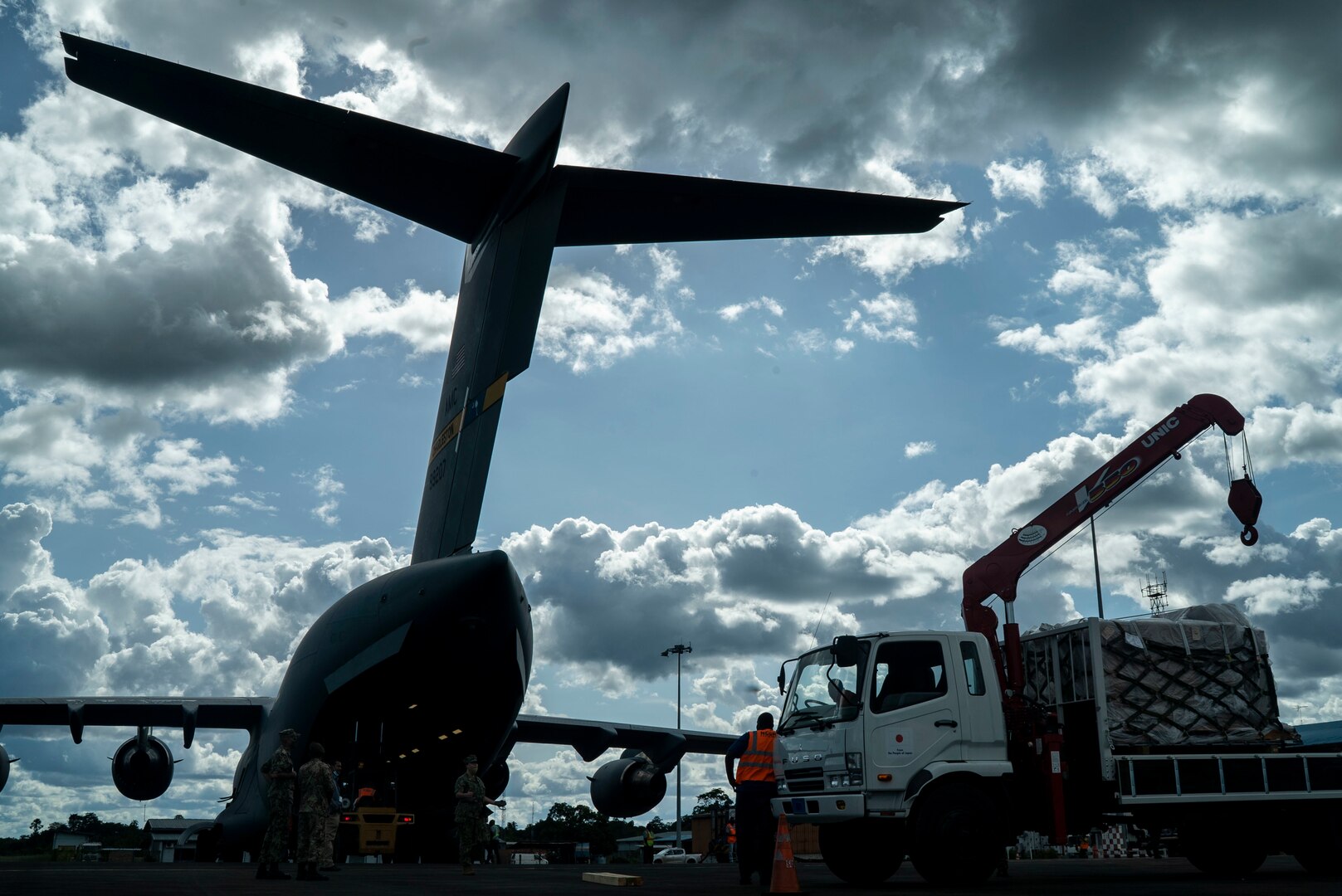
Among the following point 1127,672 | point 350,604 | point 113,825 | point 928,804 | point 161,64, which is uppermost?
point 161,64

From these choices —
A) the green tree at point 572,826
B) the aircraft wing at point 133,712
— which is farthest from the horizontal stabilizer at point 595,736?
the green tree at point 572,826

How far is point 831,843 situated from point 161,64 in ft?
36.4

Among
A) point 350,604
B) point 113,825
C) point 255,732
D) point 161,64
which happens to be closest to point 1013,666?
point 350,604

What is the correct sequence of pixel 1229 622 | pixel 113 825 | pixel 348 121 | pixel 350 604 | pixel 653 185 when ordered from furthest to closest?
pixel 113 825
pixel 350 604
pixel 653 185
pixel 348 121
pixel 1229 622

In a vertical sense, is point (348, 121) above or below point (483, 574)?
above

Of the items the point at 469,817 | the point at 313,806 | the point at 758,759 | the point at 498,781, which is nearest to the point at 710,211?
the point at 758,759

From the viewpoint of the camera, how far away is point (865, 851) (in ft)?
35.9

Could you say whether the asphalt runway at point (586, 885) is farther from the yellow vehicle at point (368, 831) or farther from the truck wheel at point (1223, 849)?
the yellow vehicle at point (368, 831)

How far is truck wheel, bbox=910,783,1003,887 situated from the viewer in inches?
372

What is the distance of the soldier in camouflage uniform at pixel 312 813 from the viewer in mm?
11906

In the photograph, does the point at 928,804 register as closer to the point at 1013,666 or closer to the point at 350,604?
the point at 1013,666

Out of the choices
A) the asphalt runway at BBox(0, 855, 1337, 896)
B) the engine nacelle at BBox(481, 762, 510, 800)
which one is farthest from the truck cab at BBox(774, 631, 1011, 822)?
the engine nacelle at BBox(481, 762, 510, 800)

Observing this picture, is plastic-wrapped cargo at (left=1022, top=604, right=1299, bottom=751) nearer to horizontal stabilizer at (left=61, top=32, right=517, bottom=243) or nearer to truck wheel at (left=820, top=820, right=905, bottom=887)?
truck wheel at (left=820, top=820, right=905, bottom=887)

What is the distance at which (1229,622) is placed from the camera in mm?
11711
